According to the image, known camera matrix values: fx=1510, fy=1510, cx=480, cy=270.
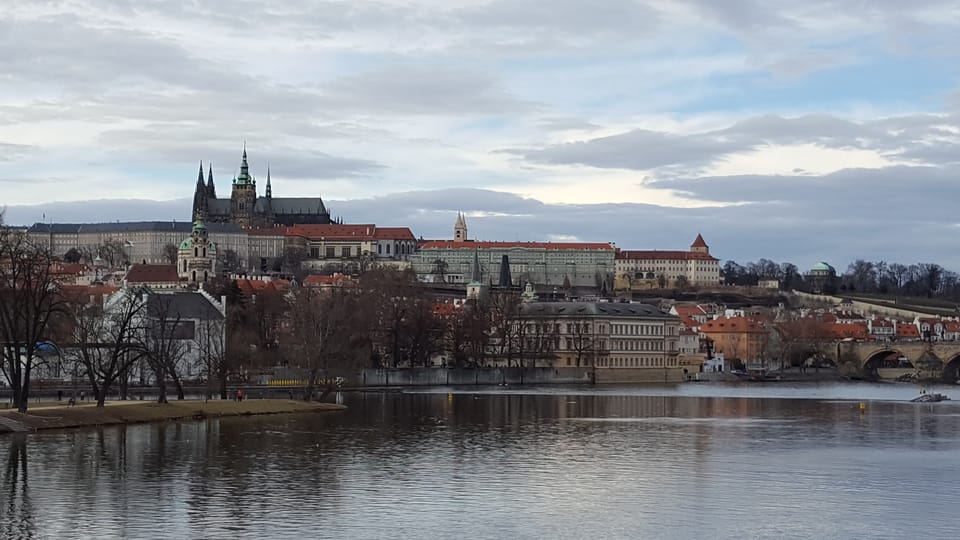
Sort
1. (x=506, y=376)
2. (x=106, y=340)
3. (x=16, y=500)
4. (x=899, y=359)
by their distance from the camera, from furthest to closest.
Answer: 1. (x=899, y=359)
2. (x=506, y=376)
3. (x=106, y=340)
4. (x=16, y=500)

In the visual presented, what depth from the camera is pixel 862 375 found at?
142 meters

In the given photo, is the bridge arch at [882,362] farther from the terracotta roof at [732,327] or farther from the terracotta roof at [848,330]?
the terracotta roof at [732,327]

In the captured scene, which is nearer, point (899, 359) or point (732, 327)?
point (899, 359)

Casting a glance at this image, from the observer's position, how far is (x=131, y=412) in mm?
58625

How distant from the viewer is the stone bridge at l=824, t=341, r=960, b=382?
136 m

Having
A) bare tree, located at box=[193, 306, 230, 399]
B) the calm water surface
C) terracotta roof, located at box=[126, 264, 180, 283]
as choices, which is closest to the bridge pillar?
bare tree, located at box=[193, 306, 230, 399]

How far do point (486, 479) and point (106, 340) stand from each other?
46272mm

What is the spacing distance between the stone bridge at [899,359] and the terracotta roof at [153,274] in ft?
261

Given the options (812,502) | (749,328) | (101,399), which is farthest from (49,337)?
(749,328)

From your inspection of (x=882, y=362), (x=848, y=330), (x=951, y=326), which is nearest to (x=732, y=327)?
(x=848, y=330)

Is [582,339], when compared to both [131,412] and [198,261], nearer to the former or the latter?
[198,261]

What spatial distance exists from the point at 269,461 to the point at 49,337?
126 feet

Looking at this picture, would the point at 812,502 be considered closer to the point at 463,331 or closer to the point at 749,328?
the point at 463,331

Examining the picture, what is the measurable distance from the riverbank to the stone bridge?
8130cm
